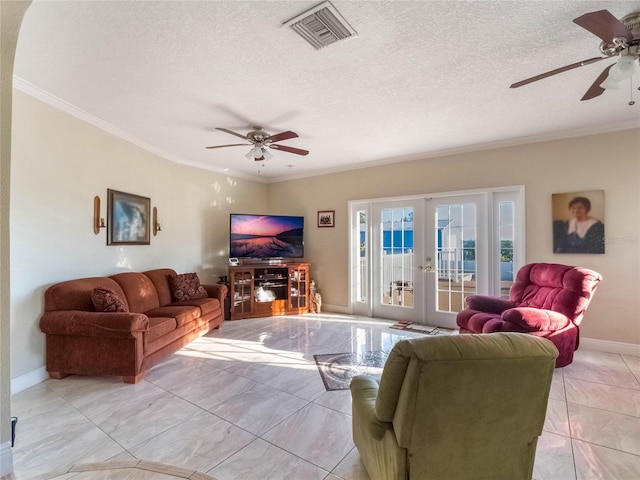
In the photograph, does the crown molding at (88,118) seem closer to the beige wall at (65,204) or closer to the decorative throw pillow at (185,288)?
the beige wall at (65,204)

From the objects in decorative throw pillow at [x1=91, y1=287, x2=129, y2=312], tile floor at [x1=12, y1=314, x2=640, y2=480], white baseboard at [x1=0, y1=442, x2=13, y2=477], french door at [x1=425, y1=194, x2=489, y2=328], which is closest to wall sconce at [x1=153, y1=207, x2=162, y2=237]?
decorative throw pillow at [x1=91, y1=287, x2=129, y2=312]

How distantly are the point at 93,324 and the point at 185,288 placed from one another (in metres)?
1.56

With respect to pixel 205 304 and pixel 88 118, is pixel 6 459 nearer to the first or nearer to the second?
pixel 205 304

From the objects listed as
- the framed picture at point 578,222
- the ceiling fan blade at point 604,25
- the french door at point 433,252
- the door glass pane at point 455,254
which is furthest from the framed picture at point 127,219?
the framed picture at point 578,222

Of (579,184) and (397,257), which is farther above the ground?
(579,184)

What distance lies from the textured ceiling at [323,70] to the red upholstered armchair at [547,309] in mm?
1722

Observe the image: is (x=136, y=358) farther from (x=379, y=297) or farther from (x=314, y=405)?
(x=379, y=297)

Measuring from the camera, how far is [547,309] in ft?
10.6

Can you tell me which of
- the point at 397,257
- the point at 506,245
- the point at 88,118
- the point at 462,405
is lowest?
the point at 462,405

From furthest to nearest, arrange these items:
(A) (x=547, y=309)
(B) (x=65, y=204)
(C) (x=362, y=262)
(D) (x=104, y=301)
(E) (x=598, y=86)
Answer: (C) (x=362, y=262), (A) (x=547, y=309), (B) (x=65, y=204), (D) (x=104, y=301), (E) (x=598, y=86)

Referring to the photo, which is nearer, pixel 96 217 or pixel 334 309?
pixel 96 217

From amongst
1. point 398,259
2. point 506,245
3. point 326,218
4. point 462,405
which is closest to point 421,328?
point 398,259

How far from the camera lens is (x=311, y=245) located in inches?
236

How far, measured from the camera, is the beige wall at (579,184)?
11.3 ft
